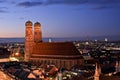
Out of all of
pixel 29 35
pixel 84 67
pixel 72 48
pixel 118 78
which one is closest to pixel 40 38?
pixel 29 35

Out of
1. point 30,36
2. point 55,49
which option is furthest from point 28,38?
point 55,49

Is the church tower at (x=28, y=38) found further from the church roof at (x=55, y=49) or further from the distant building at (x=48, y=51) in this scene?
the church roof at (x=55, y=49)

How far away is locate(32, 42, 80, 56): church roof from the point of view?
69750 mm

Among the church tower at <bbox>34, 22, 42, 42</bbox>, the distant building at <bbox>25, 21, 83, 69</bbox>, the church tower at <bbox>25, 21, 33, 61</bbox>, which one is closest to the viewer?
the distant building at <bbox>25, 21, 83, 69</bbox>

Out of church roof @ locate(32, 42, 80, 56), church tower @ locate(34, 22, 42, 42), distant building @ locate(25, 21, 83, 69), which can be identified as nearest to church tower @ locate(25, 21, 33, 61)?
Answer: distant building @ locate(25, 21, 83, 69)

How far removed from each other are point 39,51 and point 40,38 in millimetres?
3523

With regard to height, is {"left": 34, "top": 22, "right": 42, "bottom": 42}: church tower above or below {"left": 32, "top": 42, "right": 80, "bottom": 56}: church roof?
above

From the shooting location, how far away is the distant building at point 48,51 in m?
68.4

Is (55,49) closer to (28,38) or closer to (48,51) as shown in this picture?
(48,51)

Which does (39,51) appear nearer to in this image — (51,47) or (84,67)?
(51,47)

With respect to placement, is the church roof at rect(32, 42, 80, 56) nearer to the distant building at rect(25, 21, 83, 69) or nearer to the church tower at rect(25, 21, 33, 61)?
the distant building at rect(25, 21, 83, 69)

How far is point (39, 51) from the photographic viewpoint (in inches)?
2847

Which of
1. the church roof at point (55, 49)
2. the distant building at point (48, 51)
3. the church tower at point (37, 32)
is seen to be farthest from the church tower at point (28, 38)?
the church tower at point (37, 32)

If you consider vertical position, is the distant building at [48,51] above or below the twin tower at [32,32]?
below
